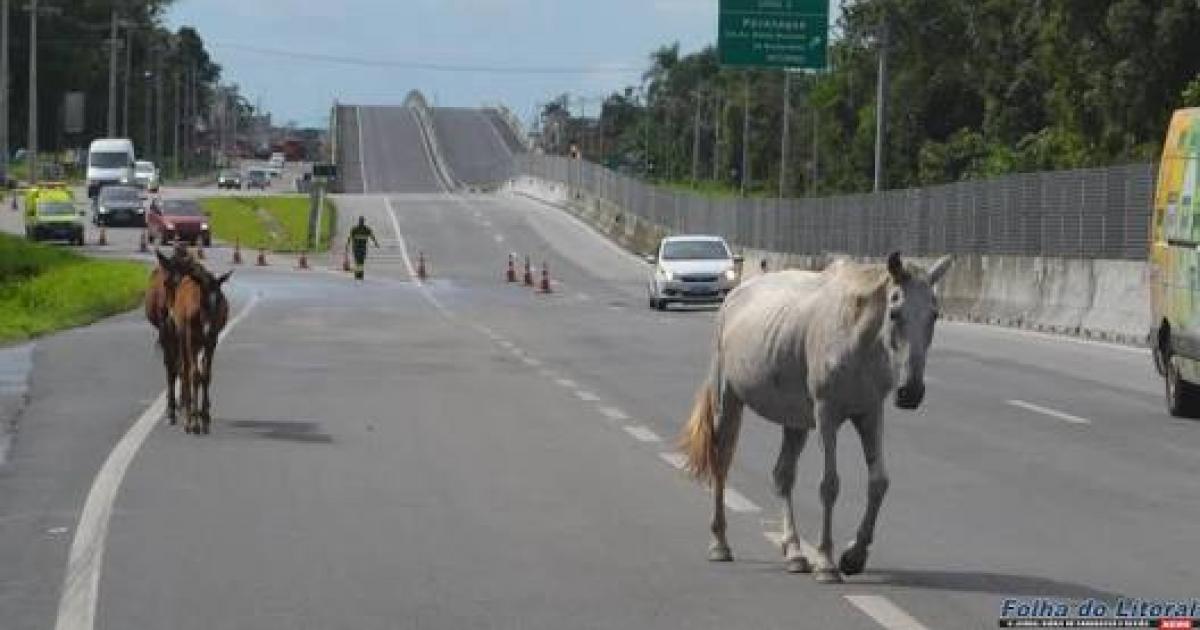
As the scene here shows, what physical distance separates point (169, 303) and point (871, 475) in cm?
978

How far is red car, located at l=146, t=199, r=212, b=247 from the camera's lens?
74.1 metres

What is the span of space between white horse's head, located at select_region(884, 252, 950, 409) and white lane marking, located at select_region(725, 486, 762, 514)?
3548 mm

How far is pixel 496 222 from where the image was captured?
10188cm

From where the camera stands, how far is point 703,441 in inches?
432

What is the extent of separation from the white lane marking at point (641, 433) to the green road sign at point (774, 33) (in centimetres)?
3469

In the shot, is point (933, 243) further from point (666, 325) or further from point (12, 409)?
point (12, 409)

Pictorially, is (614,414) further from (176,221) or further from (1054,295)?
(176,221)

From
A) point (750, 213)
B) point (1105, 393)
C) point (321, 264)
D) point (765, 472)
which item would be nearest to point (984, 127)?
point (750, 213)

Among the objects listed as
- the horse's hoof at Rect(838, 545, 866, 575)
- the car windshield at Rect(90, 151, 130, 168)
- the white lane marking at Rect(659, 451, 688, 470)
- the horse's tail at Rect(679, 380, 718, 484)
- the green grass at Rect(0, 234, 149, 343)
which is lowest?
the green grass at Rect(0, 234, 149, 343)

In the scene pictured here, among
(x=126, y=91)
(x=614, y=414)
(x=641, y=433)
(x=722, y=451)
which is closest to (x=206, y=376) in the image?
(x=641, y=433)

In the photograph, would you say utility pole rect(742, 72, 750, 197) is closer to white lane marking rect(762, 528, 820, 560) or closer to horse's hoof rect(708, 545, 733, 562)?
white lane marking rect(762, 528, 820, 560)

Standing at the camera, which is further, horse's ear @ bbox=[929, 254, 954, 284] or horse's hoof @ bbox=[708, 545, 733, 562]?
horse's hoof @ bbox=[708, 545, 733, 562]

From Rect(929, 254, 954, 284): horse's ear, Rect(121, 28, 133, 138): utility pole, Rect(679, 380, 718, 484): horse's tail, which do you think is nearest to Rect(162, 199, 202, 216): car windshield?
Rect(679, 380, 718, 484): horse's tail

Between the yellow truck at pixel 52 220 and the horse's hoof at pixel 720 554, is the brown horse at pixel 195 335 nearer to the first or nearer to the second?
the horse's hoof at pixel 720 554
